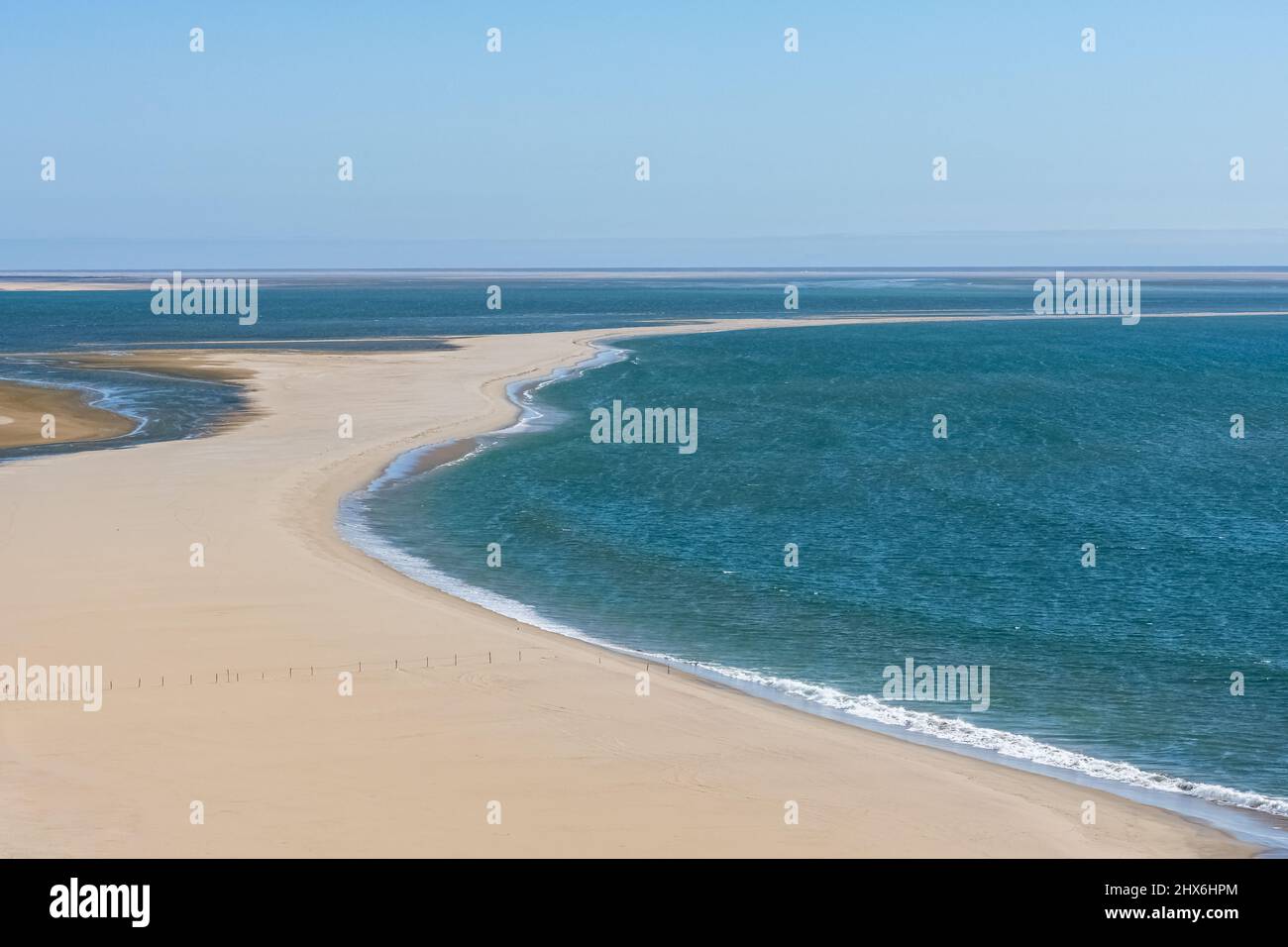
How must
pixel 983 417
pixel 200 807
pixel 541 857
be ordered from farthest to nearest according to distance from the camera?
pixel 983 417 < pixel 200 807 < pixel 541 857

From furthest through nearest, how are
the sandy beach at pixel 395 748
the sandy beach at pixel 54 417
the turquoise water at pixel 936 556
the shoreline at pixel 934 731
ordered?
the sandy beach at pixel 54 417 → the turquoise water at pixel 936 556 → the shoreline at pixel 934 731 → the sandy beach at pixel 395 748

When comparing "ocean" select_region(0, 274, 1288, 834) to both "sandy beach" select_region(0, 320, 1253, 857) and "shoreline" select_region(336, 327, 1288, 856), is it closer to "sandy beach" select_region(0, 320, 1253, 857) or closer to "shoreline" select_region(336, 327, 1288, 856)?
"shoreline" select_region(336, 327, 1288, 856)

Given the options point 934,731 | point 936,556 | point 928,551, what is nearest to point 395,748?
point 934,731

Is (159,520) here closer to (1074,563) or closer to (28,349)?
(1074,563)

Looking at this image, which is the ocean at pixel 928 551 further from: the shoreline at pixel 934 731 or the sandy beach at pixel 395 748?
the sandy beach at pixel 395 748

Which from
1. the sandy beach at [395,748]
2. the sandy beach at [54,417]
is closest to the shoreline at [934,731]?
the sandy beach at [395,748]

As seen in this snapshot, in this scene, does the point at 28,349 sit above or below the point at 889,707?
above

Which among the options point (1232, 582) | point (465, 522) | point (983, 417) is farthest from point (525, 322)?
point (1232, 582)
